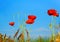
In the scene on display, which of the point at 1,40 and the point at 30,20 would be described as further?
the point at 1,40

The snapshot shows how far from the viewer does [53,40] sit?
3.94ft

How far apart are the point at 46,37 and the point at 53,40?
7.6 inches

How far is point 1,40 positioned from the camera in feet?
4.58

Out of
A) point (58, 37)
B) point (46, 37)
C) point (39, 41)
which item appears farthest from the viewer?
point (46, 37)

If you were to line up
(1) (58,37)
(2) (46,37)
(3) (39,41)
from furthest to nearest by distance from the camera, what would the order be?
(2) (46,37)
(3) (39,41)
(1) (58,37)

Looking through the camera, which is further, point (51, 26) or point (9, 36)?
point (9, 36)

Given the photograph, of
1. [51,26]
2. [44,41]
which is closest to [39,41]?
[44,41]

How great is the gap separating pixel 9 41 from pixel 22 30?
5.8 inches

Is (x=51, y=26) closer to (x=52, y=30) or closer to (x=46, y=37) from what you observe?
(x=52, y=30)

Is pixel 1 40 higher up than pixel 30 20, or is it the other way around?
pixel 30 20

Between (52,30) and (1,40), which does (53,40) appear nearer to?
(52,30)

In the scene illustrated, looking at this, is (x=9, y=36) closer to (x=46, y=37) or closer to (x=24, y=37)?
(x=24, y=37)

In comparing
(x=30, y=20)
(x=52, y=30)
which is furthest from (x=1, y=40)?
(x=52, y=30)

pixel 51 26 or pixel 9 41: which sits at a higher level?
pixel 51 26
